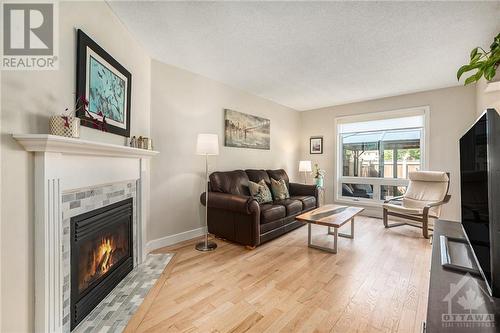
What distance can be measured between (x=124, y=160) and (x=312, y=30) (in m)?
2.25

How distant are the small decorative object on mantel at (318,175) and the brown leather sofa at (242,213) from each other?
137 cm

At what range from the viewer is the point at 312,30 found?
6.95 feet

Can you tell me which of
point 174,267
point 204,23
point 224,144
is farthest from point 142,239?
point 204,23

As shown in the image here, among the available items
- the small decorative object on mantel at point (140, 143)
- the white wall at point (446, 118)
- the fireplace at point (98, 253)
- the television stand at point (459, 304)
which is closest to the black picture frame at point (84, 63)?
the small decorative object on mantel at point (140, 143)

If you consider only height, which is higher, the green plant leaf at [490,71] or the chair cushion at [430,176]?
the green plant leaf at [490,71]

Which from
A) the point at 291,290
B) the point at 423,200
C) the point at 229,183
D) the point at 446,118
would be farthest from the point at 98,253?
the point at 446,118

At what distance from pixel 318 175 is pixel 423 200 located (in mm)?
1974

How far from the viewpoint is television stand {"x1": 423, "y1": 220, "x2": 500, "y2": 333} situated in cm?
73

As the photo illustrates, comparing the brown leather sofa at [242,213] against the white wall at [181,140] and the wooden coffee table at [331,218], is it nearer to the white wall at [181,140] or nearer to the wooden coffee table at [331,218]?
the white wall at [181,140]

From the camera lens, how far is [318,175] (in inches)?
197

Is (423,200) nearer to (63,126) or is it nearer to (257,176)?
(257,176)

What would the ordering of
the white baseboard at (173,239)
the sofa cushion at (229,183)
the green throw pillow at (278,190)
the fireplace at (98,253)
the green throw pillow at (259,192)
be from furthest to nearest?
the green throw pillow at (278,190), the green throw pillow at (259,192), the sofa cushion at (229,183), the white baseboard at (173,239), the fireplace at (98,253)

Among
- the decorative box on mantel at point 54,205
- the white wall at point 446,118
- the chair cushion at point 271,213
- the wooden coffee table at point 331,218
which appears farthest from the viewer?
the white wall at point 446,118

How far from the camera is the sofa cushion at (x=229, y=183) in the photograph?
10.5 feet
